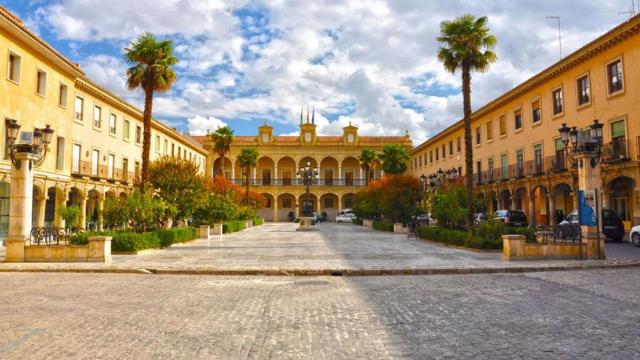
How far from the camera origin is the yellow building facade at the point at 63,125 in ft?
70.2

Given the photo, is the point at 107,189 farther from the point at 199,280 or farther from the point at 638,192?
the point at 638,192

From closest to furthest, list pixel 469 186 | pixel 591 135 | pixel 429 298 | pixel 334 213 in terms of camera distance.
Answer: pixel 429 298 → pixel 591 135 → pixel 469 186 → pixel 334 213

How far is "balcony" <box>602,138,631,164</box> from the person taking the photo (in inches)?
898

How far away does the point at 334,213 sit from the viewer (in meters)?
67.8

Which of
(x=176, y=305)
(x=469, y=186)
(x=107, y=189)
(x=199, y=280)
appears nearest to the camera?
(x=176, y=305)

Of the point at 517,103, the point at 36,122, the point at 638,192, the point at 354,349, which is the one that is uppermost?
the point at 517,103

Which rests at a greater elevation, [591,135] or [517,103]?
[517,103]

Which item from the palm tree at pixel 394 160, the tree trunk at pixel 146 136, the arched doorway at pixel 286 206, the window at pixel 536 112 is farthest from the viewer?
the arched doorway at pixel 286 206

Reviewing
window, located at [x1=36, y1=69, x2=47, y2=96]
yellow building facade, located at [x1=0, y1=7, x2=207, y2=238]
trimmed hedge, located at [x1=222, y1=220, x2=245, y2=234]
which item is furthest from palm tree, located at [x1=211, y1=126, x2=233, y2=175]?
window, located at [x1=36, y1=69, x2=47, y2=96]

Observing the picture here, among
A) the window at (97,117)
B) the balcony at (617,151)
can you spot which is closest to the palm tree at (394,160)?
the balcony at (617,151)

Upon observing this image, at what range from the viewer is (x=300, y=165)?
69.8 m

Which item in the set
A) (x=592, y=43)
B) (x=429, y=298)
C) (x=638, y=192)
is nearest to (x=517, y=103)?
(x=592, y=43)

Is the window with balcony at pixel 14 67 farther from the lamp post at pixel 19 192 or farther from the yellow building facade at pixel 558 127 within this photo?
the yellow building facade at pixel 558 127

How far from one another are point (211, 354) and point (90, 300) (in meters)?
4.19
